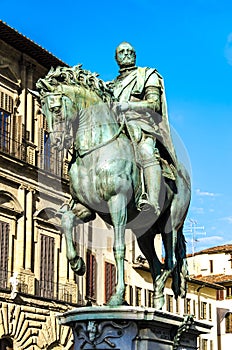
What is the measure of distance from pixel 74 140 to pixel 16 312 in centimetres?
1919

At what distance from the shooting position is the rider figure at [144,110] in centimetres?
745

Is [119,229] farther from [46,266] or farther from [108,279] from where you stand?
[108,279]

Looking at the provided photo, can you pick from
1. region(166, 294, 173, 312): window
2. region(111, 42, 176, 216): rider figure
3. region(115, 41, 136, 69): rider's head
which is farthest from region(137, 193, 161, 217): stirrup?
region(166, 294, 173, 312): window

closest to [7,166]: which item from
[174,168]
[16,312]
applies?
[16,312]

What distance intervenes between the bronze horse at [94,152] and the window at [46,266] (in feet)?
67.2

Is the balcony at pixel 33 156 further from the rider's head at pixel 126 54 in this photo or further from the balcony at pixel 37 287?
the rider's head at pixel 126 54

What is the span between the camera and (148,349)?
22.8ft

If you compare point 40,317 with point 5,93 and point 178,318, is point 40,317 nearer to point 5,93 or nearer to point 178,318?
point 5,93

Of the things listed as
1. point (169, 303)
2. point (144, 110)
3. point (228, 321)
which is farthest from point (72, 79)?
point (228, 321)

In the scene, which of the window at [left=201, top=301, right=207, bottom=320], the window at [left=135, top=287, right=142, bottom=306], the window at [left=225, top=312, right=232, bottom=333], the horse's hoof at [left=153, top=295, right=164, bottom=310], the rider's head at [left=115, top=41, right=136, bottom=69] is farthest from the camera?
the window at [left=225, top=312, right=232, bottom=333]

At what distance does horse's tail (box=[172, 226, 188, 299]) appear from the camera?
8.16 meters

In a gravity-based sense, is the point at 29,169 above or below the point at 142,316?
above

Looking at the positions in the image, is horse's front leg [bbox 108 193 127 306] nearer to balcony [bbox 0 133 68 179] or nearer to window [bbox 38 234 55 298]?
balcony [bbox 0 133 68 179]

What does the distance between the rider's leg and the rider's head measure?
1.03 meters
